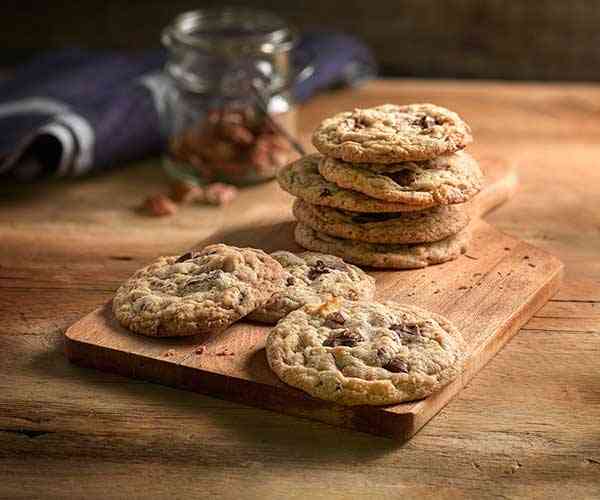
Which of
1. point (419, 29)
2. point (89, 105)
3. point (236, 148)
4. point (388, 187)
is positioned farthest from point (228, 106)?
point (419, 29)

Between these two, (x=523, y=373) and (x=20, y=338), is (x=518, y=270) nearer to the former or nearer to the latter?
(x=523, y=373)

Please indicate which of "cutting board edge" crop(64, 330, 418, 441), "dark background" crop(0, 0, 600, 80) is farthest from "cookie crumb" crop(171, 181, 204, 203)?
"dark background" crop(0, 0, 600, 80)

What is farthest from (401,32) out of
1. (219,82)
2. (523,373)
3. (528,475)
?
(528,475)

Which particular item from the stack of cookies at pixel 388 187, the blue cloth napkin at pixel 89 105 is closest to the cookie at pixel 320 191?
the stack of cookies at pixel 388 187

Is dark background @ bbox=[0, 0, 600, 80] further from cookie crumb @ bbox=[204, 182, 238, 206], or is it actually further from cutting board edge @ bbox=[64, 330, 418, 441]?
cutting board edge @ bbox=[64, 330, 418, 441]

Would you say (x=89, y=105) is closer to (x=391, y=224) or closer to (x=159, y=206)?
(x=159, y=206)
